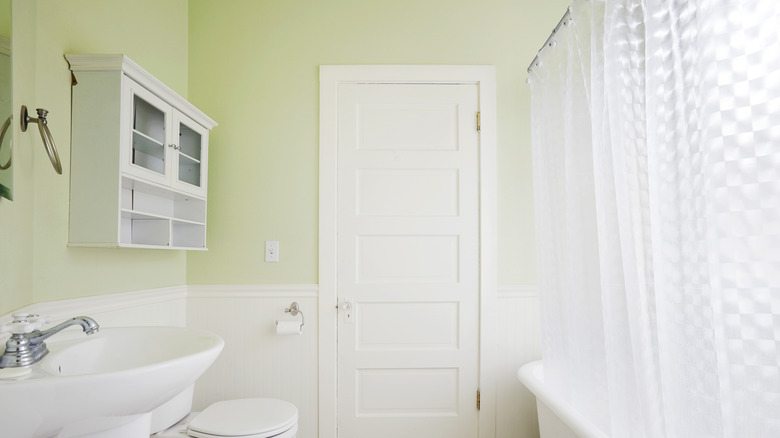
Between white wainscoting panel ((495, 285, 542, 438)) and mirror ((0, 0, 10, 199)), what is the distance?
77.5 inches

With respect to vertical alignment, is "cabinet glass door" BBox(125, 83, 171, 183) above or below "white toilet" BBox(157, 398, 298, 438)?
above

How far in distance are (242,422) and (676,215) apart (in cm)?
165

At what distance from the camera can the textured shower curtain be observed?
30.5 inches

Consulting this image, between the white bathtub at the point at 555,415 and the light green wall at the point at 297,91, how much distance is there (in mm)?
514

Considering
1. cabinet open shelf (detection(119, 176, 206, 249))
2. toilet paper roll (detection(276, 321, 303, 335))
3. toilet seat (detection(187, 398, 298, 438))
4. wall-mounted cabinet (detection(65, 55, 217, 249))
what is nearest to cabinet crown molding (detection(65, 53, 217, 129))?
wall-mounted cabinet (detection(65, 55, 217, 249))

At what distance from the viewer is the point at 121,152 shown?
1.49 metres

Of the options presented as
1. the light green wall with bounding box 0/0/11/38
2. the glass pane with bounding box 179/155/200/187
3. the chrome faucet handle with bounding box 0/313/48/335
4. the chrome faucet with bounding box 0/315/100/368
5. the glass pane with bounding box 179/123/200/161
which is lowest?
the chrome faucet with bounding box 0/315/100/368

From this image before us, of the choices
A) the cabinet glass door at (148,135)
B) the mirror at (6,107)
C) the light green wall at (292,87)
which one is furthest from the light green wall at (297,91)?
the mirror at (6,107)

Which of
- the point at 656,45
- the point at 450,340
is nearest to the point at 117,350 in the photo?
the point at 450,340

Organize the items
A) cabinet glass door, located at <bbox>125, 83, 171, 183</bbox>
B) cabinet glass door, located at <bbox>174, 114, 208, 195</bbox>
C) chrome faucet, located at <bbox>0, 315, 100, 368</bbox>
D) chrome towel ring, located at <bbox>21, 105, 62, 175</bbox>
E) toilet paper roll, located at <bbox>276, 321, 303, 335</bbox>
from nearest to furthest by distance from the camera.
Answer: chrome faucet, located at <bbox>0, 315, 100, 368</bbox> < chrome towel ring, located at <bbox>21, 105, 62, 175</bbox> < cabinet glass door, located at <bbox>125, 83, 171, 183</bbox> < cabinet glass door, located at <bbox>174, 114, 208, 195</bbox> < toilet paper roll, located at <bbox>276, 321, 303, 335</bbox>

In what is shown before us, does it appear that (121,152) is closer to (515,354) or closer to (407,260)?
(407,260)

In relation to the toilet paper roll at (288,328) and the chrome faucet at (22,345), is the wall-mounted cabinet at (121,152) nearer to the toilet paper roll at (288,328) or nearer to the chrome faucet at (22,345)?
the chrome faucet at (22,345)

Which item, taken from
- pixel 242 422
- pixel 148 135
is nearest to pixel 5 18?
pixel 148 135

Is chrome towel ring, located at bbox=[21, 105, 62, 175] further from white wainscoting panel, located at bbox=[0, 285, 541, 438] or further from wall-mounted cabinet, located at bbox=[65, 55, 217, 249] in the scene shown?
white wainscoting panel, located at bbox=[0, 285, 541, 438]
